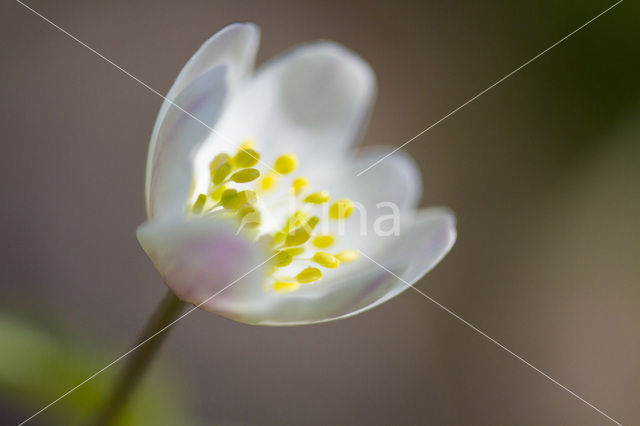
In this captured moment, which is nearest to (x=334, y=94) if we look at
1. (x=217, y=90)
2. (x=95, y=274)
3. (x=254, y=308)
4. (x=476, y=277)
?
(x=217, y=90)

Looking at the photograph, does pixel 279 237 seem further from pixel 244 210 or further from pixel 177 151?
pixel 177 151

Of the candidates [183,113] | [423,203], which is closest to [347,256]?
[183,113]

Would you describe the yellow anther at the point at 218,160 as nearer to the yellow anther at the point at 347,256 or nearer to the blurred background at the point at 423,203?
the yellow anther at the point at 347,256

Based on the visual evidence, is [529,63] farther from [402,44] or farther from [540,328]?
[540,328]

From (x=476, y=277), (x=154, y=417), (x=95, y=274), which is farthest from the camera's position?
(x=476, y=277)

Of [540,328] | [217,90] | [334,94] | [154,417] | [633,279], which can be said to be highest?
[633,279]

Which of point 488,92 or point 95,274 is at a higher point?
point 488,92
